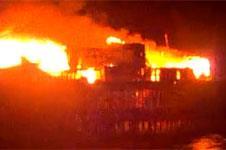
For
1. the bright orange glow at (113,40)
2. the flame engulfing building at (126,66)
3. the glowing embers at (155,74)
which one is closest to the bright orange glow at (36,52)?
the flame engulfing building at (126,66)

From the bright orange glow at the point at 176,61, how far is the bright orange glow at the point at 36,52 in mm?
5317

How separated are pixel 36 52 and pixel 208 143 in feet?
30.6

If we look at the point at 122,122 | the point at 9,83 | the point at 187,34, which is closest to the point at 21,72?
the point at 9,83

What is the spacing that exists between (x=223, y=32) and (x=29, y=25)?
48.5 feet

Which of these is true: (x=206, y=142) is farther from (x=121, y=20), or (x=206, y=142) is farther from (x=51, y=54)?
(x=121, y=20)

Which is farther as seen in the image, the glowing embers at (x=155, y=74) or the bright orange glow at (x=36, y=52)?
the glowing embers at (x=155, y=74)

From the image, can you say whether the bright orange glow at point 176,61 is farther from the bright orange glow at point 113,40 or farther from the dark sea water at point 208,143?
the dark sea water at point 208,143

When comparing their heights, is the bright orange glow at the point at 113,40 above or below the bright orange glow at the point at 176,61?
above

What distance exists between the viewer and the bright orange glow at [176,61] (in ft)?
91.0

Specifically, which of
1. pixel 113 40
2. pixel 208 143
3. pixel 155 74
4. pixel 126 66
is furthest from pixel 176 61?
pixel 208 143

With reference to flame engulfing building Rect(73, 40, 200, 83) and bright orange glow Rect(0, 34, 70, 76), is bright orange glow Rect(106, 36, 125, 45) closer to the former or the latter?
flame engulfing building Rect(73, 40, 200, 83)

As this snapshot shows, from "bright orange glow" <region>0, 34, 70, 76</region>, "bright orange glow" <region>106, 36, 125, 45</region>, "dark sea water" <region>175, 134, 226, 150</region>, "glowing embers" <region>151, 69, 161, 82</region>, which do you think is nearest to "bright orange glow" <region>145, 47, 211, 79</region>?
"bright orange glow" <region>106, 36, 125, 45</region>

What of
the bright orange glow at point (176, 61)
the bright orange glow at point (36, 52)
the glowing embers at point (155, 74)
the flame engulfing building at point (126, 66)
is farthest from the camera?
the bright orange glow at point (176, 61)

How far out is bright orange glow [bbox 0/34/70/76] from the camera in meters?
22.7
